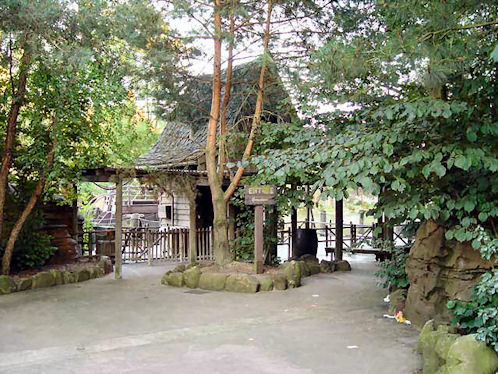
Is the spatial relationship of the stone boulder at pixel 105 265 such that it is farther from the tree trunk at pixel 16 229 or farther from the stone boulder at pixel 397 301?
the stone boulder at pixel 397 301

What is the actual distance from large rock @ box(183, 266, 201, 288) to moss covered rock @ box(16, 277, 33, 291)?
116 inches

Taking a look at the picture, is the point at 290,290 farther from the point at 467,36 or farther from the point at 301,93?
the point at 467,36

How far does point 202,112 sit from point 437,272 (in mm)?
6734

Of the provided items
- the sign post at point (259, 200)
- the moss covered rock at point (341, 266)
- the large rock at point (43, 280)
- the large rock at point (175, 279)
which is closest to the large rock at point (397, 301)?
the sign post at point (259, 200)

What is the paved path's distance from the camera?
192 inches

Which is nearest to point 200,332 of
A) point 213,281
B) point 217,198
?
point 213,281

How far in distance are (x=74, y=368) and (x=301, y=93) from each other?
19.4 ft

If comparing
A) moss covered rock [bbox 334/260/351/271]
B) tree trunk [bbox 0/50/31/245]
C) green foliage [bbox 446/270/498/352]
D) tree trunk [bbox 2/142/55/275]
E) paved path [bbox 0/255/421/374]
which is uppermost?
tree trunk [bbox 0/50/31/245]

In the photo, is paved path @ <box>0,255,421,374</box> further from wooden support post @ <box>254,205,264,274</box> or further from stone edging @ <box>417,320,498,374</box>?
wooden support post @ <box>254,205,264,274</box>

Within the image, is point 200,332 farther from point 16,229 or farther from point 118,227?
point 16,229

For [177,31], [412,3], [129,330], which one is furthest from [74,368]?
[177,31]

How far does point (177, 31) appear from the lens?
955cm

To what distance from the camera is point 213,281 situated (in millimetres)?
9125

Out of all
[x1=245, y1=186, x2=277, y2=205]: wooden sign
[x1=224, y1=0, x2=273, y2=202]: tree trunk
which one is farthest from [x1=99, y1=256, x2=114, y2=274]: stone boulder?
[x1=245, y1=186, x2=277, y2=205]: wooden sign
